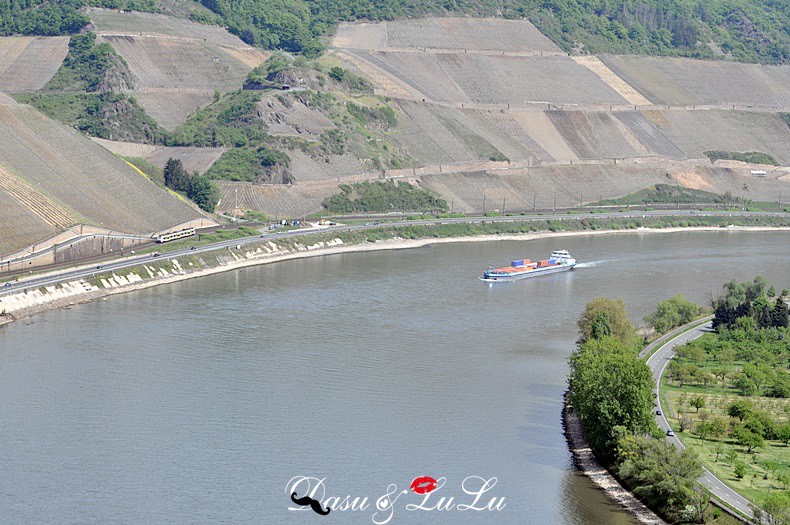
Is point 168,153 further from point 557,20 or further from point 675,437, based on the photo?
point 675,437

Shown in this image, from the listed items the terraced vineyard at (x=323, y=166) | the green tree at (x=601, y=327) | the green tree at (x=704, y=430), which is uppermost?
the terraced vineyard at (x=323, y=166)

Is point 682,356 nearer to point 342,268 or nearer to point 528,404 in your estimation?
point 528,404

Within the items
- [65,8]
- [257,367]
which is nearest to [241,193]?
[65,8]

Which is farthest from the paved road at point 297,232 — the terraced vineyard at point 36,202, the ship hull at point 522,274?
the ship hull at point 522,274

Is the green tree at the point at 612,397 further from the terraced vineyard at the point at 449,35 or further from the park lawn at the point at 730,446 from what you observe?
the terraced vineyard at the point at 449,35

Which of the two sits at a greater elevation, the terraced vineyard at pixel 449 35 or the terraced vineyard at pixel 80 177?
the terraced vineyard at pixel 449 35

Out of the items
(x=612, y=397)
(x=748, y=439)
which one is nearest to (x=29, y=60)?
(x=612, y=397)
